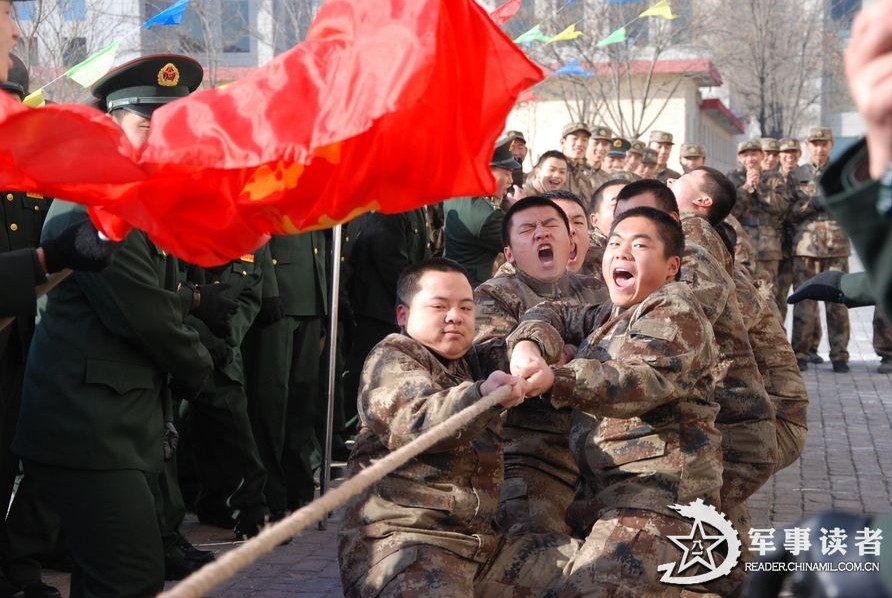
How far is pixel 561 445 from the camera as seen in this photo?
5.25 m

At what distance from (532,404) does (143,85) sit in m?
2.05

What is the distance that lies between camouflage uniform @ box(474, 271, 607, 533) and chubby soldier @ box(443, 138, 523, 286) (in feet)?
11.9

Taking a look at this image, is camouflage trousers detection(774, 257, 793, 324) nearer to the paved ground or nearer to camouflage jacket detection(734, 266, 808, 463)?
the paved ground

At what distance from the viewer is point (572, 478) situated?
5.23m

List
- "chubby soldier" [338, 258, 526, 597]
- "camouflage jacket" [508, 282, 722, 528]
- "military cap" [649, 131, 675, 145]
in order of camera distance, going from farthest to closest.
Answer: "military cap" [649, 131, 675, 145] < "camouflage jacket" [508, 282, 722, 528] < "chubby soldier" [338, 258, 526, 597]

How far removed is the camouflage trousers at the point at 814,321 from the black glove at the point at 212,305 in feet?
29.0

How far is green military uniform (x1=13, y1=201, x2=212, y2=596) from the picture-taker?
4449 mm

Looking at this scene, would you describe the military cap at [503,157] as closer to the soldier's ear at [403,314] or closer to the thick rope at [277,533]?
the soldier's ear at [403,314]

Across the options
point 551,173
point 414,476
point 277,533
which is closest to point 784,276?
point 551,173

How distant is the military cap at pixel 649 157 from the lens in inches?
615

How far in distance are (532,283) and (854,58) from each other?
3.96 m

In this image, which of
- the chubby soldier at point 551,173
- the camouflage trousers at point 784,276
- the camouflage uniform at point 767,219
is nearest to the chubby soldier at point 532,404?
the chubby soldier at point 551,173

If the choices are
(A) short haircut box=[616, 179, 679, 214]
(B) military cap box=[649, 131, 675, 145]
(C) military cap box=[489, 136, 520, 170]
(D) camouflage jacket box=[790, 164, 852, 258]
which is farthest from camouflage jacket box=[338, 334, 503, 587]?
(B) military cap box=[649, 131, 675, 145]

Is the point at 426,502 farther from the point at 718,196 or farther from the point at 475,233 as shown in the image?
the point at 475,233
